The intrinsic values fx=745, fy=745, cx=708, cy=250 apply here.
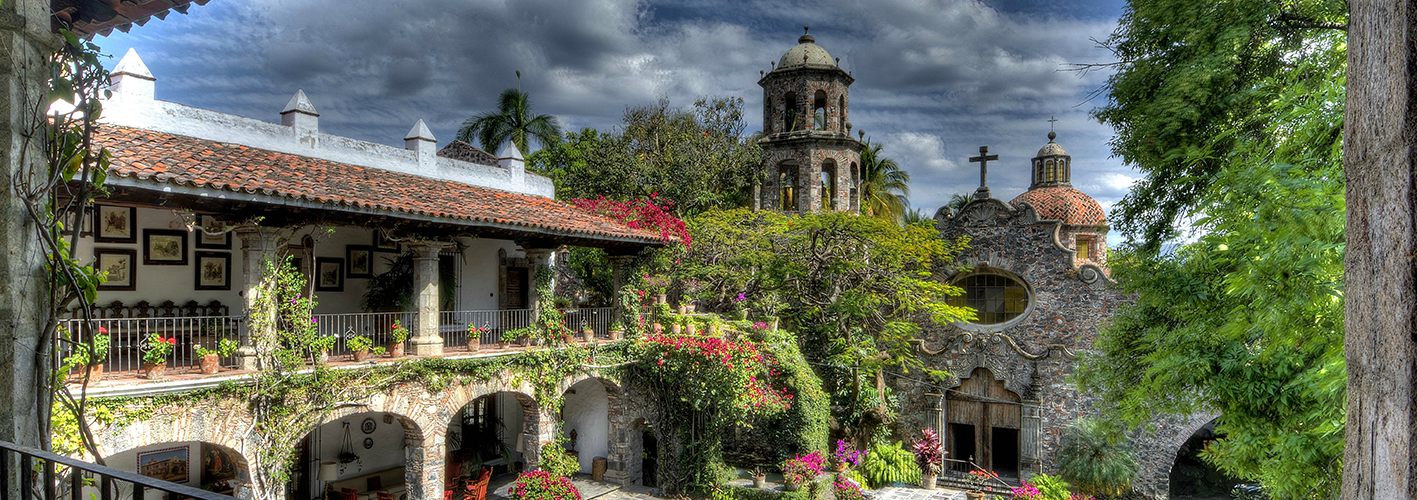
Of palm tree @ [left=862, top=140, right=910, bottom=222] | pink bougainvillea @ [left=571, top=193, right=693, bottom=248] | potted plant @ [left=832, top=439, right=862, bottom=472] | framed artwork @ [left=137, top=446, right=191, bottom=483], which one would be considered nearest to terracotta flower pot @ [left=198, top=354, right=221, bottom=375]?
framed artwork @ [left=137, top=446, right=191, bottom=483]

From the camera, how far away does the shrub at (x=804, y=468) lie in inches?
585

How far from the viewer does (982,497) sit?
15.2 meters

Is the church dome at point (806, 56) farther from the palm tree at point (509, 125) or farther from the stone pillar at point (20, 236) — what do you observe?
the stone pillar at point (20, 236)

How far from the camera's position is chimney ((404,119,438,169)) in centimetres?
1460

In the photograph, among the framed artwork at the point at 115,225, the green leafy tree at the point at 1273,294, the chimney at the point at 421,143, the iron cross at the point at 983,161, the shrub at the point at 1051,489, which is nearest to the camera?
the green leafy tree at the point at 1273,294

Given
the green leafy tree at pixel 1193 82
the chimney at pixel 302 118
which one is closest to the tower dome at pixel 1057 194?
the green leafy tree at pixel 1193 82

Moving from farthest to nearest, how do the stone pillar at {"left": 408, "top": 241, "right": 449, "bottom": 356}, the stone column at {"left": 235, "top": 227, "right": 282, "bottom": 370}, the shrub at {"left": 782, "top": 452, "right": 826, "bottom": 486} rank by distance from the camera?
1. the shrub at {"left": 782, "top": 452, "right": 826, "bottom": 486}
2. the stone pillar at {"left": 408, "top": 241, "right": 449, "bottom": 356}
3. the stone column at {"left": 235, "top": 227, "right": 282, "bottom": 370}

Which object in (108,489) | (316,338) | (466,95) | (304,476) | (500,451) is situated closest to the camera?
(108,489)

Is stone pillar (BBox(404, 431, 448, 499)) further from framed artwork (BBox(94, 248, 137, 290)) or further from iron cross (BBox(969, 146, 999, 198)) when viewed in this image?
iron cross (BBox(969, 146, 999, 198))

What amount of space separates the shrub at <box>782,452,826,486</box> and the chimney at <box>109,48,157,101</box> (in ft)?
41.1

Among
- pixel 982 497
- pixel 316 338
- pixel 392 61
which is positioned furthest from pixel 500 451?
pixel 982 497

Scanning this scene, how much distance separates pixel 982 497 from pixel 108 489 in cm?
1545

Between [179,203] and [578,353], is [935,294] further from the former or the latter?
[179,203]

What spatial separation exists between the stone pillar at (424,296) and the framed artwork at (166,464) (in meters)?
4.44
